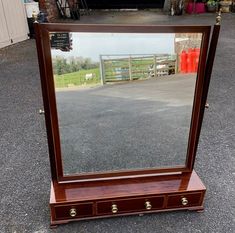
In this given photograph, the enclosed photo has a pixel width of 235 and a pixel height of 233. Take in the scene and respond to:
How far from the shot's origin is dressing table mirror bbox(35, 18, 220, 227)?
1233mm

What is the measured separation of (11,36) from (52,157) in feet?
15.5

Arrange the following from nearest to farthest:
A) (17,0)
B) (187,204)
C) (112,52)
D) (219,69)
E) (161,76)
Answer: (112,52) < (161,76) < (187,204) < (219,69) < (17,0)

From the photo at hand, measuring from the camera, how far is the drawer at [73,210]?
149 cm

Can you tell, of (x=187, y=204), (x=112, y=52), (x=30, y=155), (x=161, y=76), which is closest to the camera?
(x=112, y=52)

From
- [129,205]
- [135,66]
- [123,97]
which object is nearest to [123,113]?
[123,97]

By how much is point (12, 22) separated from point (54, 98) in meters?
4.77

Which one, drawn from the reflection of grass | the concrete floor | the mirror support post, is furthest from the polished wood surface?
the reflection of grass

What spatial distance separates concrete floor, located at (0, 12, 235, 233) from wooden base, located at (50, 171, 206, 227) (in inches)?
2.4

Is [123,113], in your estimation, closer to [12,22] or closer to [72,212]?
[72,212]

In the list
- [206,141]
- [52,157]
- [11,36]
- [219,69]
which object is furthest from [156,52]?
[11,36]

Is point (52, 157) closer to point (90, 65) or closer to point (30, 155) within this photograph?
point (90, 65)

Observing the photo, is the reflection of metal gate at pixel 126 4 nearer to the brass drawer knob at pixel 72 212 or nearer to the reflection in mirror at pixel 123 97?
the reflection in mirror at pixel 123 97

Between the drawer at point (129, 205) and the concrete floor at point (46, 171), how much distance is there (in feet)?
0.23

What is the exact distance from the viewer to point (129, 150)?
1.64 m
